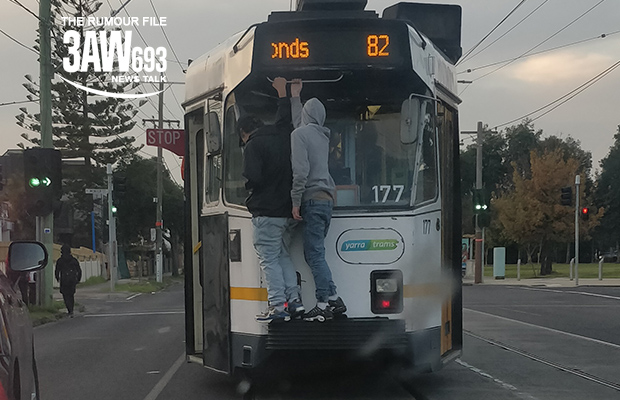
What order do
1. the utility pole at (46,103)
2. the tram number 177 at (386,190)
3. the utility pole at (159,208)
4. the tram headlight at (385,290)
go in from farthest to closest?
the utility pole at (159,208) → the utility pole at (46,103) → the tram number 177 at (386,190) → the tram headlight at (385,290)

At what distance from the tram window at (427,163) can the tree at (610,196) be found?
73.1 meters

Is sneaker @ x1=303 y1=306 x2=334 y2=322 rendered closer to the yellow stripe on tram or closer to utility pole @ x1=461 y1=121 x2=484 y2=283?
the yellow stripe on tram

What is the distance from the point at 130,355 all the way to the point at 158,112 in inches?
1346

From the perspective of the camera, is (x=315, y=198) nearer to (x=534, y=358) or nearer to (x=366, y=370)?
(x=366, y=370)

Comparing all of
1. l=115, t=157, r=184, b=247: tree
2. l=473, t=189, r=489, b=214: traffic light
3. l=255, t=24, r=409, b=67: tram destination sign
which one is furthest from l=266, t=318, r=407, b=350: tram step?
l=115, t=157, r=184, b=247: tree

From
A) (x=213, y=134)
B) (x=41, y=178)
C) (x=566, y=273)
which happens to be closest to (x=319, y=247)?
(x=213, y=134)

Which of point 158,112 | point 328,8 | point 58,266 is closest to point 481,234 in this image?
point 158,112

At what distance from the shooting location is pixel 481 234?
38906 millimetres

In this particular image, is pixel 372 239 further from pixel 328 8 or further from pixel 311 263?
pixel 328 8

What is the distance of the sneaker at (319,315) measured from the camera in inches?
281

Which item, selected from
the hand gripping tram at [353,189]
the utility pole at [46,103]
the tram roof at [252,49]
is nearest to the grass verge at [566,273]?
the utility pole at [46,103]

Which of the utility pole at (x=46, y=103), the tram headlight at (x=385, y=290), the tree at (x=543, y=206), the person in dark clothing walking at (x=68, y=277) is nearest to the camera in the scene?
the tram headlight at (x=385, y=290)

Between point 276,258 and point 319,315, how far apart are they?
1.94 ft

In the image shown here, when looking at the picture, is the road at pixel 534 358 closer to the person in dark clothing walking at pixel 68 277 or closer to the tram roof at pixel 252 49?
the tram roof at pixel 252 49
